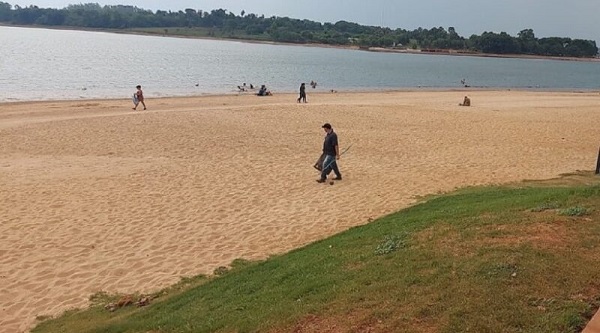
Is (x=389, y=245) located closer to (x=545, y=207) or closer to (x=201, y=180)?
(x=545, y=207)

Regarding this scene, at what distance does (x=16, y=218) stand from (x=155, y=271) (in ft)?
14.8

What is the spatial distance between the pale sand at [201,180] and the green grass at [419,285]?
152cm

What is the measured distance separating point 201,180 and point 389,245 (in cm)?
895

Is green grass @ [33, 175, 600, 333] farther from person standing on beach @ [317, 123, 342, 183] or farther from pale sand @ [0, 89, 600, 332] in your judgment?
Result: person standing on beach @ [317, 123, 342, 183]

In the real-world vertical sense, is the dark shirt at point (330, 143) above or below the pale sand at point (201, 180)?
above

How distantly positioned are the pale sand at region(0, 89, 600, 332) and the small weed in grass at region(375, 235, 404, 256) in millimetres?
2993

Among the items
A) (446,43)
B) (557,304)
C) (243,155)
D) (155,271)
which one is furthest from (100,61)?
(446,43)

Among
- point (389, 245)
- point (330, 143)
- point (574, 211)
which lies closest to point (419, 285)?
point (389, 245)

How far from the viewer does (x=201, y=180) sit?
49.9ft

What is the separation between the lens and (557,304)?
4.79 m

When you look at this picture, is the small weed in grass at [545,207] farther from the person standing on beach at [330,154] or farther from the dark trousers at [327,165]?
the dark trousers at [327,165]

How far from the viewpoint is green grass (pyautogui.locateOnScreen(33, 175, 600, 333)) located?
4824 millimetres

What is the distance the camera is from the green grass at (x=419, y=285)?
15.8 feet

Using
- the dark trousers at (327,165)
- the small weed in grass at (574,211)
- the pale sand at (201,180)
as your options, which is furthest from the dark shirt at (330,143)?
the small weed in grass at (574,211)
